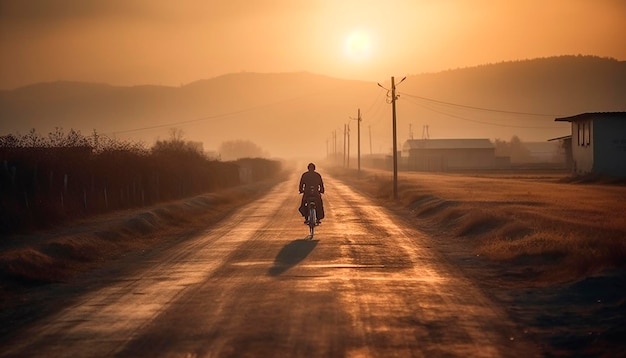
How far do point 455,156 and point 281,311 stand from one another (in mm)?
126844

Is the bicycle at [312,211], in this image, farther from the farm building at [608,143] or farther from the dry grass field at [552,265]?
the farm building at [608,143]

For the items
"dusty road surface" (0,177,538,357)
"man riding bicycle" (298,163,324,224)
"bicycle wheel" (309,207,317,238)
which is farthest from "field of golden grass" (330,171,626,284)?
"bicycle wheel" (309,207,317,238)

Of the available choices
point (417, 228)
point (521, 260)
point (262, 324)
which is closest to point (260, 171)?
point (417, 228)

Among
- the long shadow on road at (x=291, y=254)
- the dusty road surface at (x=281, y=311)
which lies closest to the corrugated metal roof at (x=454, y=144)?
the long shadow on road at (x=291, y=254)

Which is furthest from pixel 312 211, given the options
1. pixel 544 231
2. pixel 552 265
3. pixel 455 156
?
pixel 455 156

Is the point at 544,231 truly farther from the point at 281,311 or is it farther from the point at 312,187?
the point at 281,311

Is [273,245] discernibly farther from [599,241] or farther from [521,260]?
[599,241]

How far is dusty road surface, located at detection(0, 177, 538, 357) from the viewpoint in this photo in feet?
32.1

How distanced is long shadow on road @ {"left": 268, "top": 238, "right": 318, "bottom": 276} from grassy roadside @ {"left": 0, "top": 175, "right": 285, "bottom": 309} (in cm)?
408

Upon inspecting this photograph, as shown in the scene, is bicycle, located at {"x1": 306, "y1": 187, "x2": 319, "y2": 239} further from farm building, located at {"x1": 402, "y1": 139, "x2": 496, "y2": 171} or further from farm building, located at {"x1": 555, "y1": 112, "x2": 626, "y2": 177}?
farm building, located at {"x1": 402, "y1": 139, "x2": 496, "y2": 171}

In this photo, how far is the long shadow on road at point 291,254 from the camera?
17.2 metres

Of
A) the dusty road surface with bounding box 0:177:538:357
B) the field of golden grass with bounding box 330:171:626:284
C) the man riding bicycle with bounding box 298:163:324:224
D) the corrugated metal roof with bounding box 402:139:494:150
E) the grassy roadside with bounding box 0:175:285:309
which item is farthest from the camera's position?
the corrugated metal roof with bounding box 402:139:494:150

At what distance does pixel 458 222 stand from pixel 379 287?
47.3 feet

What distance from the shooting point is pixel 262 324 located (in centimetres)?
1110
